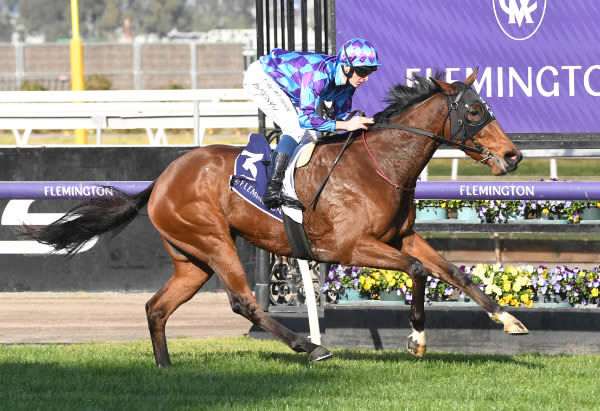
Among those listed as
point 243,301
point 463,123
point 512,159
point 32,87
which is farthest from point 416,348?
point 32,87

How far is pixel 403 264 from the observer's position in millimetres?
5941

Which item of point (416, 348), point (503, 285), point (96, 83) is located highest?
point (96, 83)

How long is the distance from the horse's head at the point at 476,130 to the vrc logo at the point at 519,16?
162cm

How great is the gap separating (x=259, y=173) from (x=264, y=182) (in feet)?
0.22

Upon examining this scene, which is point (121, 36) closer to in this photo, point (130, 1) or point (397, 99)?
point (130, 1)

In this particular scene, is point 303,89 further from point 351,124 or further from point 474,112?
point 474,112

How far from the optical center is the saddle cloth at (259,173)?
627 centimetres

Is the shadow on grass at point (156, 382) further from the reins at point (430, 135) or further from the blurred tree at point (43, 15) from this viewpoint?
the blurred tree at point (43, 15)

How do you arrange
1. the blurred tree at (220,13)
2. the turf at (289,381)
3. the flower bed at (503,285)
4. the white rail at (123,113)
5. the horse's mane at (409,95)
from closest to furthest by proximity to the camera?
the turf at (289,381) → the horse's mane at (409,95) → the flower bed at (503,285) → the white rail at (123,113) → the blurred tree at (220,13)

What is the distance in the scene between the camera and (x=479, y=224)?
25.9 ft

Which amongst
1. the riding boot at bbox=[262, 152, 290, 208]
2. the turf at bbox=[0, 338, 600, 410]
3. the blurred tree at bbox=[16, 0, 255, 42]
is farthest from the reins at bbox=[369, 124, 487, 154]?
the blurred tree at bbox=[16, 0, 255, 42]

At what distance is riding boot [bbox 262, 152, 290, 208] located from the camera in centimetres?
624

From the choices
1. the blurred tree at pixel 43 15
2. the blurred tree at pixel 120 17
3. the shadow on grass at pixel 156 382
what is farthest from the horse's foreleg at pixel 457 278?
the blurred tree at pixel 43 15

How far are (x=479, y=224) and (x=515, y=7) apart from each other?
5.26 feet
